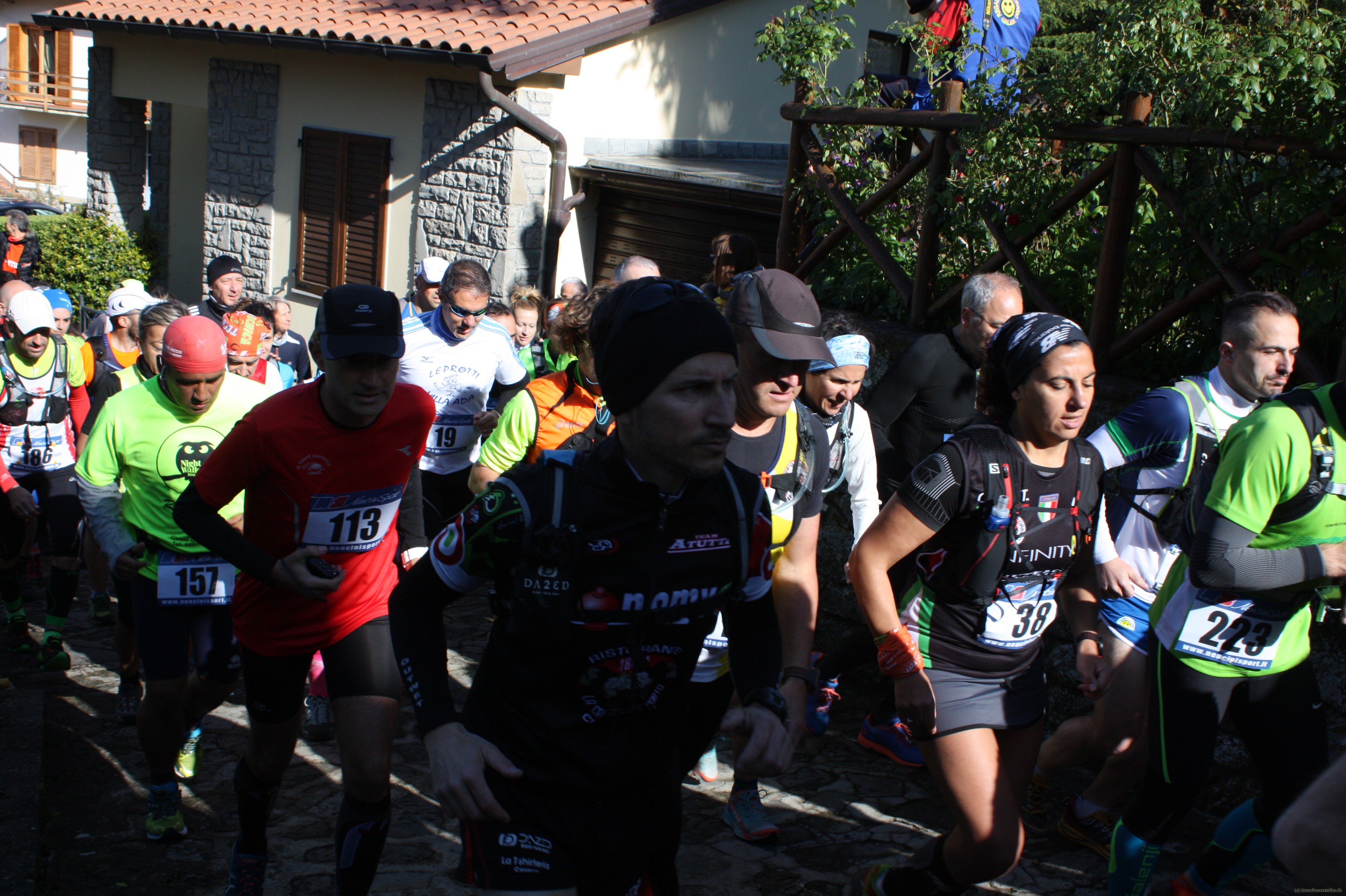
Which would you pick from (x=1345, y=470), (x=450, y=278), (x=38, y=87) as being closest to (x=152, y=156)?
(x=450, y=278)

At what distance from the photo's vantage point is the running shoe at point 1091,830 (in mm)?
4387

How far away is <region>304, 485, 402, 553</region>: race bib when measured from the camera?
3.73m

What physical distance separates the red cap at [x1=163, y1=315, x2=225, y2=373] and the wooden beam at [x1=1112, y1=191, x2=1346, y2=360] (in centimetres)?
404

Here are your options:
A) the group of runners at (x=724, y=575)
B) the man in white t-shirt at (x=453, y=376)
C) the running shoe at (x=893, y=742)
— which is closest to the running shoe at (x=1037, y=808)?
the group of runners at (x=724, y=575)

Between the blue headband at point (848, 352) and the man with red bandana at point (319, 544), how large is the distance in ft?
4.99

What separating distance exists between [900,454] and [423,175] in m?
9.37

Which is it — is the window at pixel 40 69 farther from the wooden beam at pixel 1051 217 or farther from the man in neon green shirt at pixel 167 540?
the man in neon green shirt at pixel 167 540

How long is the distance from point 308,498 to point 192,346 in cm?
99

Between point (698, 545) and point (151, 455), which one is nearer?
point (698, 545)

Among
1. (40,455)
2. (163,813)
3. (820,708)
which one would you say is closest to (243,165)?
(40,455)

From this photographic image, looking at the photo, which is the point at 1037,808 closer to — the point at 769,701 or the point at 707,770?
the point at 707,770

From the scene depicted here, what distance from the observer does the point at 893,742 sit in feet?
17.4

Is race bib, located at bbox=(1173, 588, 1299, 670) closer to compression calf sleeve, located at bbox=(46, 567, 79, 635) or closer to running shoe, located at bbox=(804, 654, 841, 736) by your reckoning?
running shoe, located at bbox=(804, 654, 841, 736)

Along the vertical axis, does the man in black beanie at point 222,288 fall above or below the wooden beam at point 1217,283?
below
